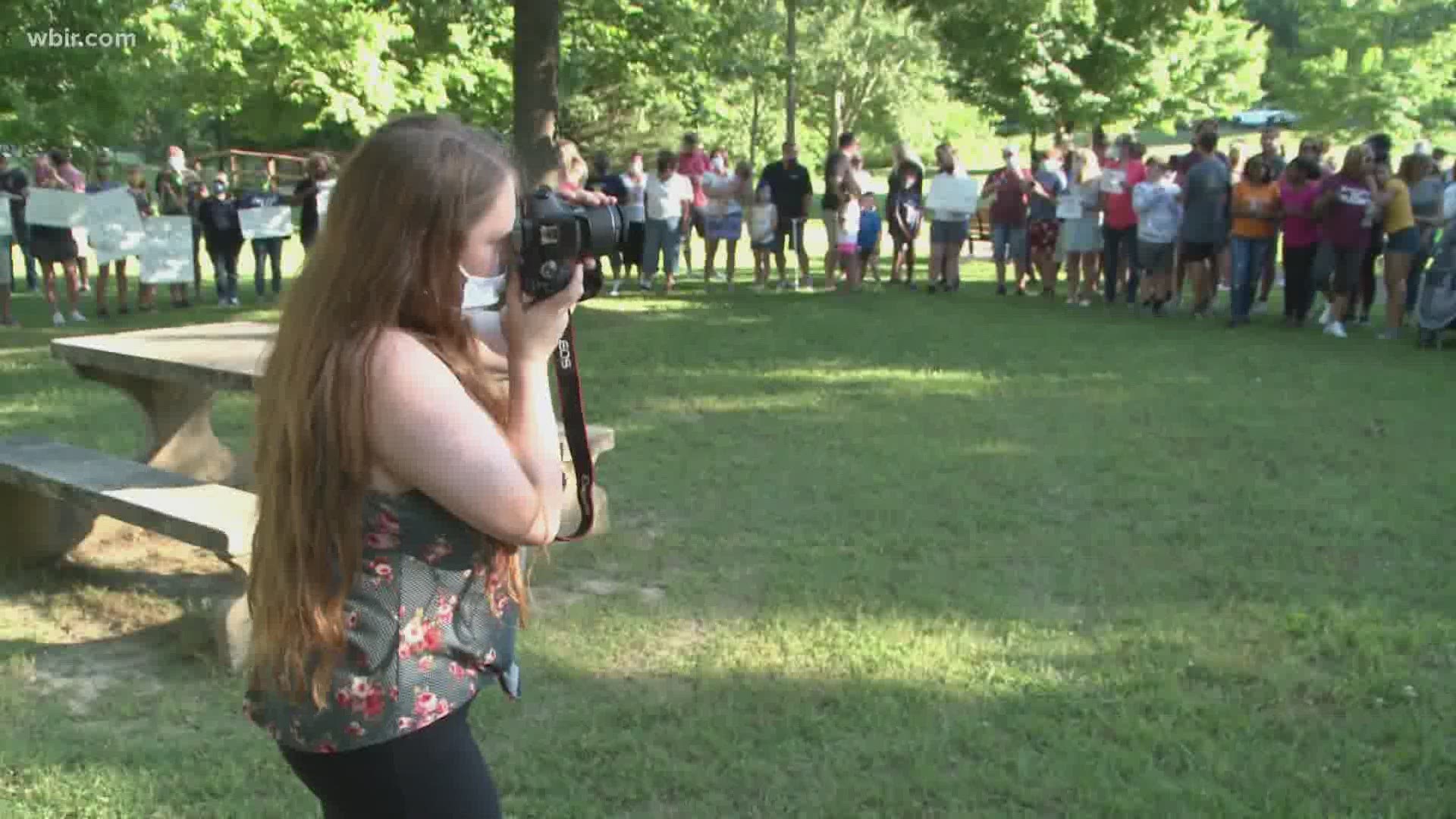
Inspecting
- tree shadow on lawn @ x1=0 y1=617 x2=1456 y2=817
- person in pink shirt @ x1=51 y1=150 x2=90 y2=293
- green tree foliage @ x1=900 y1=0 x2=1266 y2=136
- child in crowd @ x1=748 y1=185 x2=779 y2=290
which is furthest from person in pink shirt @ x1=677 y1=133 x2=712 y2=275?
tree shadow on lawn @ x1=0 y1=617 x2=1456 y2=817

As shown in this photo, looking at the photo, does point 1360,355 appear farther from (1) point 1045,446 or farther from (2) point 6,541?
(2) point 6,541

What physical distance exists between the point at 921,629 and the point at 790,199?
448 inches

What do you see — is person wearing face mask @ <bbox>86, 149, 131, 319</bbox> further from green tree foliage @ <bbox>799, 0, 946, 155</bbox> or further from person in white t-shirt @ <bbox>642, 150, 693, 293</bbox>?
green tree foliage @ <bbox>799, 0, 946, 155</bbox>

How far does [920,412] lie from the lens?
29.2 ft

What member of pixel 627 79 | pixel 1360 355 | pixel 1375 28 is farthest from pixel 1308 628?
pixel 1375 28

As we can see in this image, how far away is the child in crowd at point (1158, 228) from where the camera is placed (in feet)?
44.8

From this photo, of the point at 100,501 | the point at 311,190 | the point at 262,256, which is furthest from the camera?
the point at 262,256

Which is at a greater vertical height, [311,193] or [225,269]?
[311,193]

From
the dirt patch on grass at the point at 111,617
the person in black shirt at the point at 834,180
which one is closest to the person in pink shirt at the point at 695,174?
the person in black shirt at the point at 834,180

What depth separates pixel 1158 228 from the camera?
13680mm

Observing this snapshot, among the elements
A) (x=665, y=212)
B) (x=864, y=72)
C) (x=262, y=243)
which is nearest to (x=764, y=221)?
(x=665, y=212)

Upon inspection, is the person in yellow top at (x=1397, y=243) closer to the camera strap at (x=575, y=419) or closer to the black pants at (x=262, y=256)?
the black pants at (x=262, y=256)

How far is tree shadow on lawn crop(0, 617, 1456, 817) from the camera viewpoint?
3826 millimetres

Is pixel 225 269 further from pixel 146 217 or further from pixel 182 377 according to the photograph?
pixel 182 377
